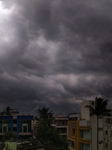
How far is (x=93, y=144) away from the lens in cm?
5931

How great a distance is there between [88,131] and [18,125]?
23987 millimetres

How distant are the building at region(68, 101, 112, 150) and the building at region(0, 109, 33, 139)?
47.1 feet

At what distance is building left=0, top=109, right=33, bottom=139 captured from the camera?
66.6 m

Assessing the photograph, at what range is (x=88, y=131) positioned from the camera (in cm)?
5916

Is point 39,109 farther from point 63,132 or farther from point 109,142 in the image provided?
point 109,142

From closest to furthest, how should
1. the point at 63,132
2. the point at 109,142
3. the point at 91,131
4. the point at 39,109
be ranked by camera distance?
the point at 91,131, the point at 109,142, the point at 39,109, the point at 63,132

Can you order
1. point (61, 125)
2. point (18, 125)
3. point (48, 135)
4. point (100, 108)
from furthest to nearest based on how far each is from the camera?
point (61, 125) < point (18, 125) < point (48, 135) < point (100, 108)

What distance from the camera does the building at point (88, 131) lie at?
59062 millimetres

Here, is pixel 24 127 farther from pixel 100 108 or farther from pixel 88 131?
pixel 100 108

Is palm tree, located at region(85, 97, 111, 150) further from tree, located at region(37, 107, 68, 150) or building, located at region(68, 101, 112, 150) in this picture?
tree, located at region(37, 107, 68, 150)

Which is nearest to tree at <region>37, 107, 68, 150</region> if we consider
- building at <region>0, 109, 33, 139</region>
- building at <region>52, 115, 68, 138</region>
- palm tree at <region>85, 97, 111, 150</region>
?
building at <region>0, 109, 33, 139</region>

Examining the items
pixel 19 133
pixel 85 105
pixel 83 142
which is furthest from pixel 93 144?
pixel 19 133

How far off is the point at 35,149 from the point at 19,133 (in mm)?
36160

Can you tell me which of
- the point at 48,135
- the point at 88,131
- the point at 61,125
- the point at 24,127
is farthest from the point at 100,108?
the point at 61,125
